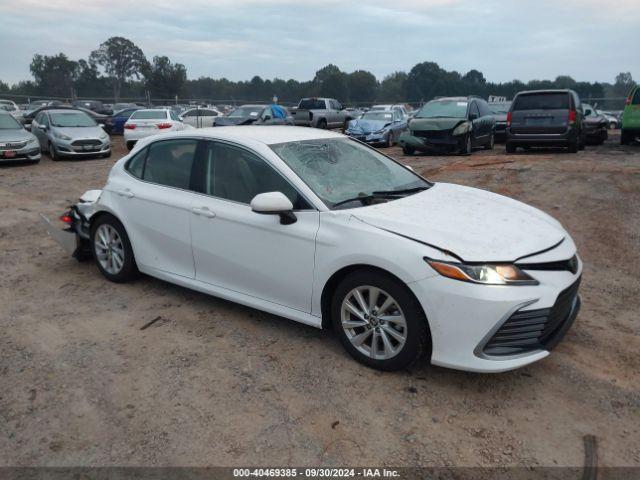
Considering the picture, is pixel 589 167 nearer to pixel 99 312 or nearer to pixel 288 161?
pixel 288 161

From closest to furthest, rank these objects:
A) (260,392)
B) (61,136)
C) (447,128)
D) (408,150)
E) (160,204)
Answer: (260,392) → (160,204) → (447,128) → (408,150) → (61,136)

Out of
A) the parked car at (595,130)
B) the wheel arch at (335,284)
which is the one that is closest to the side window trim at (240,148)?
the wheel arch at (335,284)

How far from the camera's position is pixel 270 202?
372 cm

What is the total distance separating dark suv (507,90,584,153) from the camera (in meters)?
13.3

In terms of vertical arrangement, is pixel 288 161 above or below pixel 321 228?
above

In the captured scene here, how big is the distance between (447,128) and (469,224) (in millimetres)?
10898

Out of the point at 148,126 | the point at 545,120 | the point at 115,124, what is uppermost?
the point at 545,120

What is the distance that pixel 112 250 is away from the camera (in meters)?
5.33

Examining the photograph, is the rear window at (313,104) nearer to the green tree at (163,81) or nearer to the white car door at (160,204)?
the white car door at (160,204)

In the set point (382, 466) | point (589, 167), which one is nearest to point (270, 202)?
point (382, 466)

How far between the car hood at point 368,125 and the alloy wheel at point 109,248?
14.5 m

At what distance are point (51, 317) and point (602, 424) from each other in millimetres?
4207

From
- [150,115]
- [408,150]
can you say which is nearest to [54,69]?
[150,115]

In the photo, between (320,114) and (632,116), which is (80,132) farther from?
(632,116)
